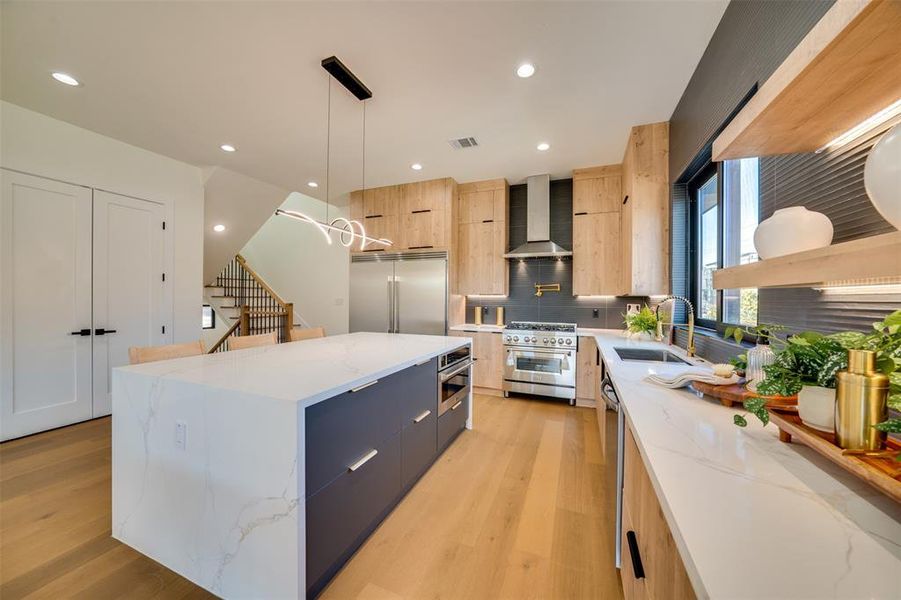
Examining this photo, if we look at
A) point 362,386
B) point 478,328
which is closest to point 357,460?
point 362,386

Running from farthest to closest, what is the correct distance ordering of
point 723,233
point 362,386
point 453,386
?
point 453,386 → point 723,233 → point 362,386

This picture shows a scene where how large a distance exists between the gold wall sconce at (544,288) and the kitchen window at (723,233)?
176 centimetres

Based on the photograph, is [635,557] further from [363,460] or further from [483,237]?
[483,237]

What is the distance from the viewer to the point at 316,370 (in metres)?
1.63

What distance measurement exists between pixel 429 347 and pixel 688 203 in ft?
8.04

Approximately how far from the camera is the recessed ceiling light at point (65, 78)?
234 centimetres

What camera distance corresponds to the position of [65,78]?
7.82 ft

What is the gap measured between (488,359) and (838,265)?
3.70 m

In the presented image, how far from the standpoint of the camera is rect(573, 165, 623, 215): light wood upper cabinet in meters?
3.78

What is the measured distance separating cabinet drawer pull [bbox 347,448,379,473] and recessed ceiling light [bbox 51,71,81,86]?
3.46 meters

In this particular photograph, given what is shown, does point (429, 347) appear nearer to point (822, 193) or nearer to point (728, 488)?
point (728, 488)

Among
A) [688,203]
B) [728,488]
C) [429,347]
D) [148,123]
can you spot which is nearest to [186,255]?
[148,123]

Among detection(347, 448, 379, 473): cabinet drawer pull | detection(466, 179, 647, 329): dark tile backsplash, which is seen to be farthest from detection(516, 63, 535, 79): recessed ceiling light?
detection(347, 448, 379, 473): cabinet drawer pull

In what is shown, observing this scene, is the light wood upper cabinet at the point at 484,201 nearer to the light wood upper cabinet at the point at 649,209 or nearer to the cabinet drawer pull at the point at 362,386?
the light wood upper cabinet at the point at 649,209
